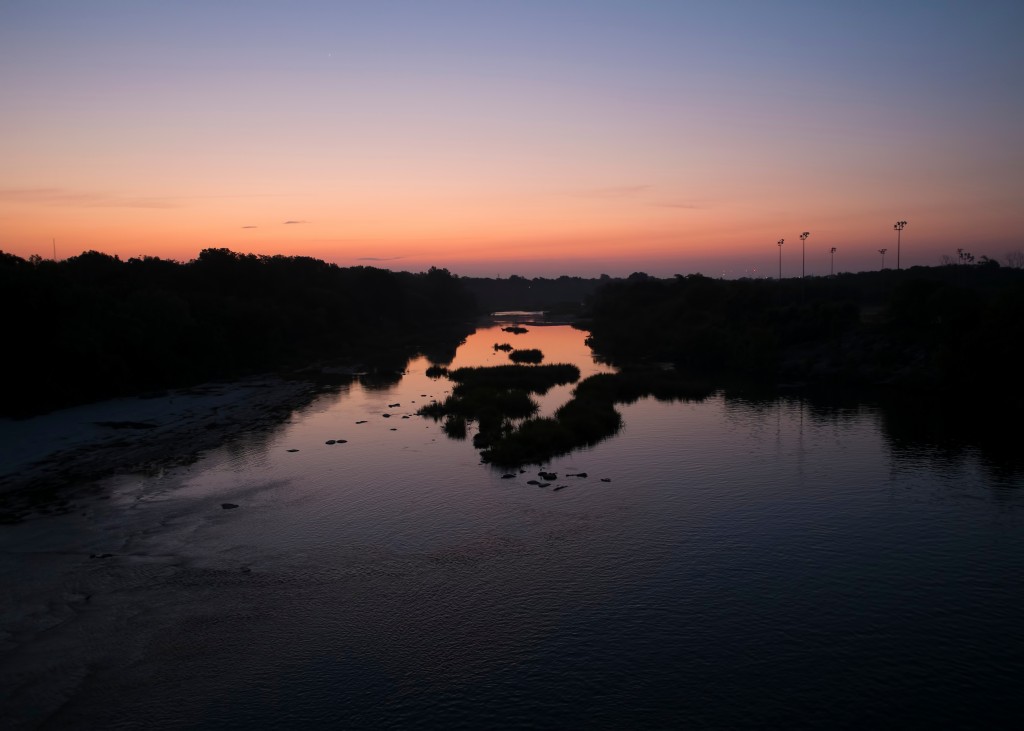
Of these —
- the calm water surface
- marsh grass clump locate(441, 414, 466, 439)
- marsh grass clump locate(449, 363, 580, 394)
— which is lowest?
the calm water surface

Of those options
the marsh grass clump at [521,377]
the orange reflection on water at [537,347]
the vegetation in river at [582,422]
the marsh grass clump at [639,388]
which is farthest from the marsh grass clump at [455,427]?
the orange reflection on water at [537,347]

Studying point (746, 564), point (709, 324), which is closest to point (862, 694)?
point (746, 564)

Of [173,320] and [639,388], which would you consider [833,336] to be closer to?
[639,388]

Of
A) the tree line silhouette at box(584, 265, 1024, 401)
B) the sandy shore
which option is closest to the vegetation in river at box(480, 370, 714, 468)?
the tree line silhouette at box(584, 265, 1024, 401)

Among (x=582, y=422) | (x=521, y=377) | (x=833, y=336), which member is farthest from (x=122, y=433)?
(x=833, y=336)

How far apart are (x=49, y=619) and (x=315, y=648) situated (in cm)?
850

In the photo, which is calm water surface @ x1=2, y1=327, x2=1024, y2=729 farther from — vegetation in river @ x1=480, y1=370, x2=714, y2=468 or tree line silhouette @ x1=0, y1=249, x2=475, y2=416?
tree line silhouette @ x1=0, y1=249, x2=475, y2=416

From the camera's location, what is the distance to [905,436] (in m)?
45.8

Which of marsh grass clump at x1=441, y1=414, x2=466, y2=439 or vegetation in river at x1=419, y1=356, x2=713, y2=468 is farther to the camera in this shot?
marsh grass clump at x1=441, y1=414, x2=466, y2=439

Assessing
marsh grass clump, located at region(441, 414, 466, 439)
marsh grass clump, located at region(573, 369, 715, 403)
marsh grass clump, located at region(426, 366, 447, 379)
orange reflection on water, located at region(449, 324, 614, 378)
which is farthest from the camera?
orange reflection on water, located at region(449, 324, 614, 378)

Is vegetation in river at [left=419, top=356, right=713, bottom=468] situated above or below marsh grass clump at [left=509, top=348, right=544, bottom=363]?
below

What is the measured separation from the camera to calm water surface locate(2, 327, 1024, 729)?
17.7 m

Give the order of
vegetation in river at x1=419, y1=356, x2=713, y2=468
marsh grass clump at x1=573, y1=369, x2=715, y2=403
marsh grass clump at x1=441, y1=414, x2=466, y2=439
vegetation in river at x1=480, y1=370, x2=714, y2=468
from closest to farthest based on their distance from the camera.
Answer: vegetation in river at x1=480, y1=370, x2=714, y2=468 < vegetation in river at x1=419, y1=356, x2=713, y2=468 < marsh grass clump at x1=441, y1=414, x2=466, y2=439 < marsh grass clump at x1=573, y1=369, x2=715, y2=403

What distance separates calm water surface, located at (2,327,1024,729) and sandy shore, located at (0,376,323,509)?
4.72 metres
